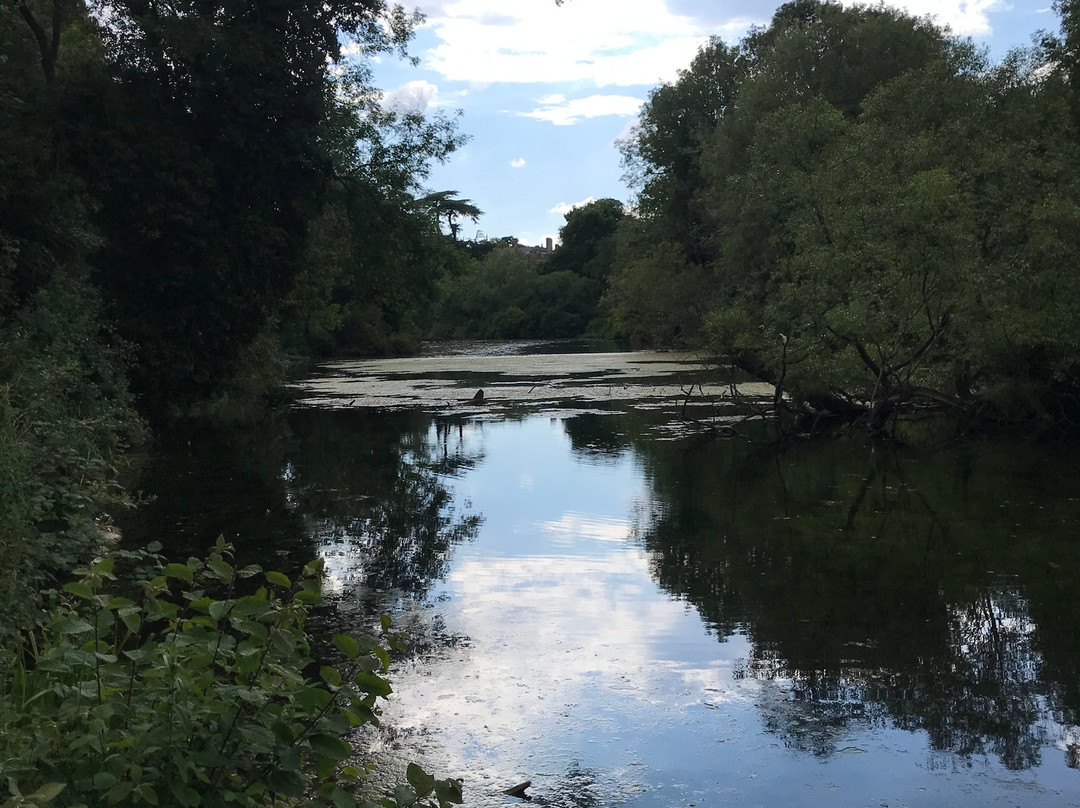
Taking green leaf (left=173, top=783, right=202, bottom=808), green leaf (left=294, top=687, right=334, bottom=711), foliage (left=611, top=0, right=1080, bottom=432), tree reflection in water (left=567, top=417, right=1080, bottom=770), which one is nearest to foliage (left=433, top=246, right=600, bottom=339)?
foliage (left=611, top=0, right=1080, bottom=432)

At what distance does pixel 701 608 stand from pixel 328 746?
6379 mm

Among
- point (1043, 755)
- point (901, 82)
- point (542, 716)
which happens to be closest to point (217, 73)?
point (542, 716)

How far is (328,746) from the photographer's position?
3.85m

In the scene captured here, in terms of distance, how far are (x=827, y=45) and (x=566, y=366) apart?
56.8 feet

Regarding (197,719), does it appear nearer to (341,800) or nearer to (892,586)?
(341,800)

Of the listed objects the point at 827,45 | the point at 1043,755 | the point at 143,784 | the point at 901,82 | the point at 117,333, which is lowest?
the point at 1043,755

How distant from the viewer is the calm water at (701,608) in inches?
248

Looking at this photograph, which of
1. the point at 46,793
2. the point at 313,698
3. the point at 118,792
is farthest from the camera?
the point at 313,698

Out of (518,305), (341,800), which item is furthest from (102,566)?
(518,305)

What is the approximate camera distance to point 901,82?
2827 cm

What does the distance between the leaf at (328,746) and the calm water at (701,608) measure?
7.10 ft

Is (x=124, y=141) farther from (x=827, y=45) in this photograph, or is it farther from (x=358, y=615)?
(x=827, y=45)

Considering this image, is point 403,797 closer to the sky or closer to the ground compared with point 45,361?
closer to the ground

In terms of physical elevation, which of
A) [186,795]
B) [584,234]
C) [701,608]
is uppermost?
[584,234]
